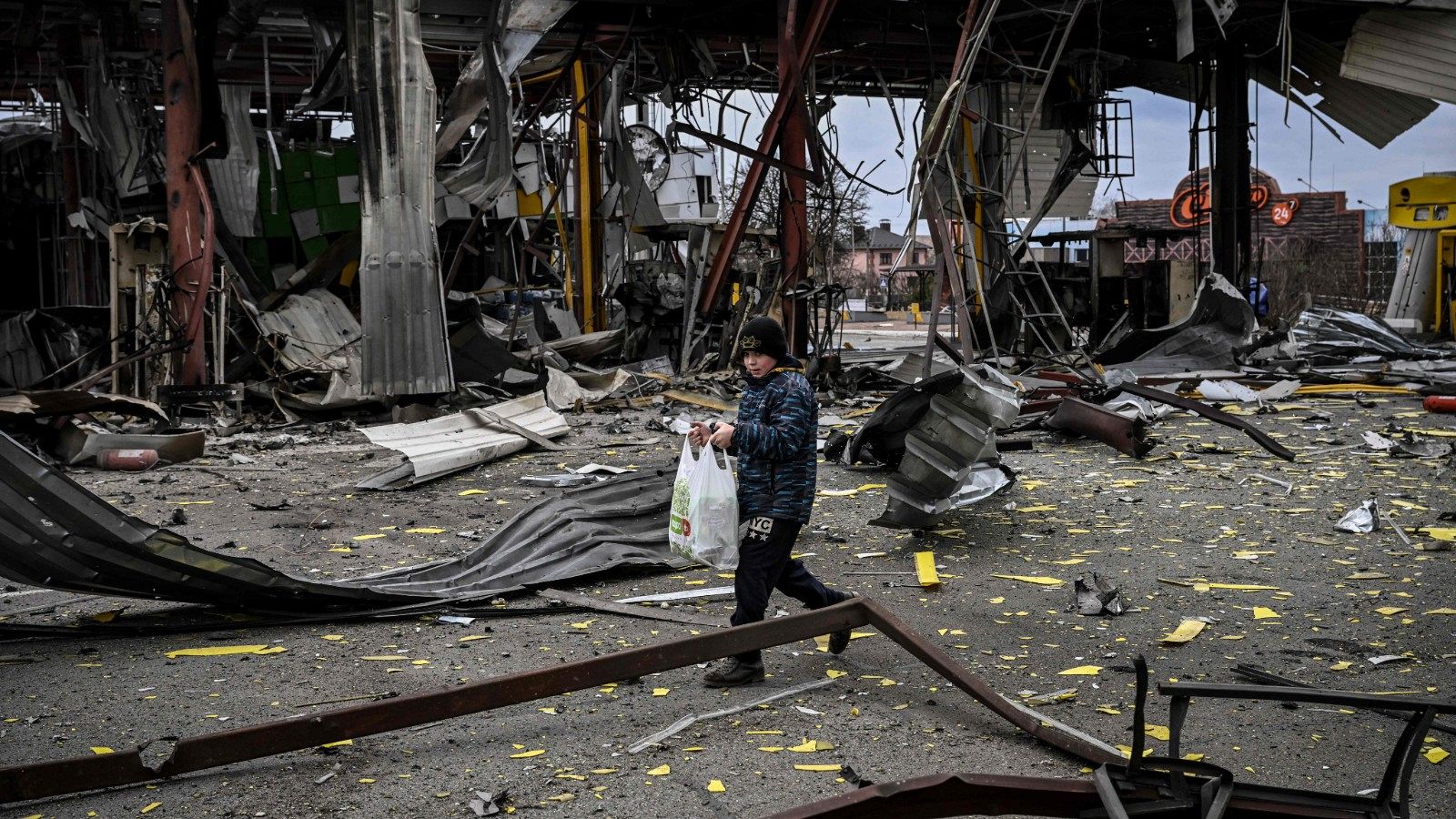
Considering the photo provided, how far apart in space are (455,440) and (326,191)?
10.0 meters

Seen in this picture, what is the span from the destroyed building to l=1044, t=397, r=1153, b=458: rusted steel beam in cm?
5

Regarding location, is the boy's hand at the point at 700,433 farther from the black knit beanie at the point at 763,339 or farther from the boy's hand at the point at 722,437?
the black knit beanie at the point at 763,339

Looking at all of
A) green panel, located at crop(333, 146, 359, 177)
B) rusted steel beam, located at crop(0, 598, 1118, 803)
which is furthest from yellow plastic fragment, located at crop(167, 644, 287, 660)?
green panel, located at crop(333, 146, 359, 177)

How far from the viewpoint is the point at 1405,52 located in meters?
18.2

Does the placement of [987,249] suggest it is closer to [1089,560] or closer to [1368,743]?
[1089,560]

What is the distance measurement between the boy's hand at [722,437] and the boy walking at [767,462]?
24mm

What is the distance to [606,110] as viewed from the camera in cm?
1762

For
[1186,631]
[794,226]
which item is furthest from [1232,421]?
[794,226]

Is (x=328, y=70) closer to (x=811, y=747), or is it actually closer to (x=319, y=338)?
(x=319, y=338)

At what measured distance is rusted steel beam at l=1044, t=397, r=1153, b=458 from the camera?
32.4 feet

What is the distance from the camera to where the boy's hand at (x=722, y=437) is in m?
4.61

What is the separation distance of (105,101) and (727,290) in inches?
336

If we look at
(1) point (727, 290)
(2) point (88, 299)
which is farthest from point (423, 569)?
(2) point (88, 299)

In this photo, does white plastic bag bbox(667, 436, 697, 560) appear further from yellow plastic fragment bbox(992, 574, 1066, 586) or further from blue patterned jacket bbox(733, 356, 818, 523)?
yellow plastic fragment bbox(992, 574, 1066, 586)
